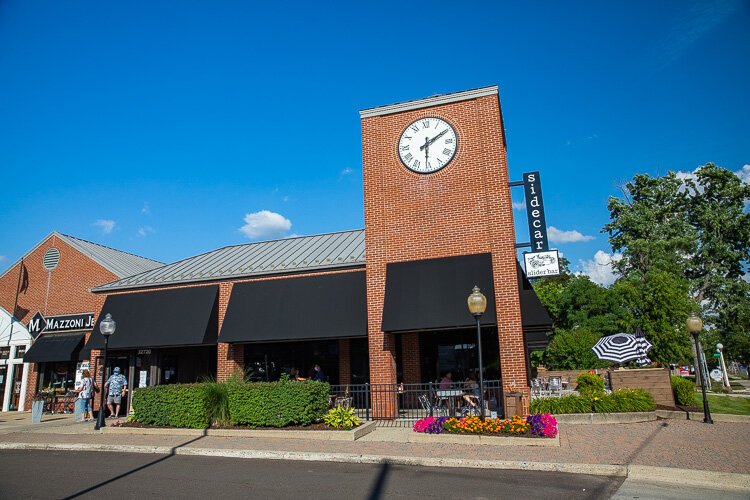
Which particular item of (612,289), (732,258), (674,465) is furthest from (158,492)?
(732,258)

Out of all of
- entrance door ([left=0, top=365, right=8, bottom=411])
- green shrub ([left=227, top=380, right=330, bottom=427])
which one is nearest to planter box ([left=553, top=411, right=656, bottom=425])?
green shrub ([left=227, top=380, right=330, bottom=427])

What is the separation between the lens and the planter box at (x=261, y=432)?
12.3 metres

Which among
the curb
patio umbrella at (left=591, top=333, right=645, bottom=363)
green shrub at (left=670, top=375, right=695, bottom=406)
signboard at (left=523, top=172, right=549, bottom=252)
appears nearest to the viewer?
the curb

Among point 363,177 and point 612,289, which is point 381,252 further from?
point 612,289

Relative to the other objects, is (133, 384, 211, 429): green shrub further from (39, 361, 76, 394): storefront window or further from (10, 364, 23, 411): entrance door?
(10, 364, 23, 411): entrance door

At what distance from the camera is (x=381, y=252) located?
16.7 metres

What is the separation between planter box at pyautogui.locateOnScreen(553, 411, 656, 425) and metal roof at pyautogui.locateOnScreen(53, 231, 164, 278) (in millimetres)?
20812

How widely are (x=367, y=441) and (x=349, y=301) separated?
19.6 ft

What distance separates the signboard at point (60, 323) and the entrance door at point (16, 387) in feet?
6.41

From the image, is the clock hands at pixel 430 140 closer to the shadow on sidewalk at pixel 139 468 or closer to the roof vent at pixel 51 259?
the shadow on sidewalk at pixel 139 468

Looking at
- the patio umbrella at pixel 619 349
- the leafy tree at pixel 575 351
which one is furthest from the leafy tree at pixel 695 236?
the patio umbrella at pixel 619 349

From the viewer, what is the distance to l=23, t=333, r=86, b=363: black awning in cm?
2308

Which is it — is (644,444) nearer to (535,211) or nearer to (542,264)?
(542,264)

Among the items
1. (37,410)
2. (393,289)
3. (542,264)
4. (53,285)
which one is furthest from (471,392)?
(53,285)
